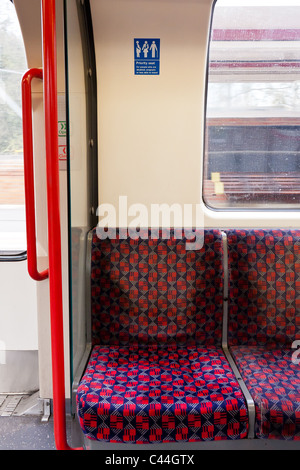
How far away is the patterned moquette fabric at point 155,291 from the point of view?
7.75 feet

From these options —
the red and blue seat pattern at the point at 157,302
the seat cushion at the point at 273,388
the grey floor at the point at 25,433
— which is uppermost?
the red and blue seat pattern at the point at 157,302

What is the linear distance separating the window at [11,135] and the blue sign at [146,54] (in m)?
0.72

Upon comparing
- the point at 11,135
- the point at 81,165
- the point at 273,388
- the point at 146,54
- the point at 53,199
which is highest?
the point at 146,54

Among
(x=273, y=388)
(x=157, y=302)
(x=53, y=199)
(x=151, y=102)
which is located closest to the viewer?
(x=53, y=199)

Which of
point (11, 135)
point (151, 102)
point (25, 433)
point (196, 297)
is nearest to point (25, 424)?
point (25, 433)

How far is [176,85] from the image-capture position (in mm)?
2488

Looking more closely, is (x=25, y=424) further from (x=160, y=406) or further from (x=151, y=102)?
(x=151, y=102)

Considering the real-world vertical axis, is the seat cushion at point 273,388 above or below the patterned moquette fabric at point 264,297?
below

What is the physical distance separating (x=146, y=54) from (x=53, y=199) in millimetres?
1311

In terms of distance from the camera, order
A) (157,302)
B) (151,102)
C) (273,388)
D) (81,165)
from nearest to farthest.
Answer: (273,388) < (81,165) < (157,302) < (151,102)

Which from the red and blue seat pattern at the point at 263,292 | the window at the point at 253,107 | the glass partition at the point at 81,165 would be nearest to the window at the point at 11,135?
the glass partition at the point at 81,165

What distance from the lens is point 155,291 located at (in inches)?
93.3

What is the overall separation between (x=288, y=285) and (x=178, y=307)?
631 mm

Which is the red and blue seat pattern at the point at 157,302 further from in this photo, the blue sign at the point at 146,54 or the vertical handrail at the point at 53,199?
the blue sign at the point at 146,54
